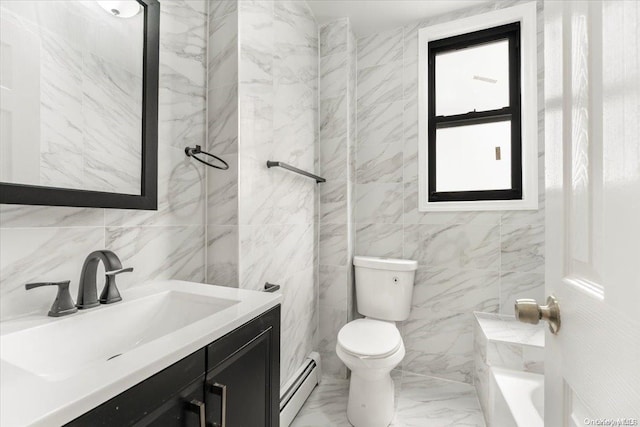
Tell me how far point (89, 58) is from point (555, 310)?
1363 millimetres

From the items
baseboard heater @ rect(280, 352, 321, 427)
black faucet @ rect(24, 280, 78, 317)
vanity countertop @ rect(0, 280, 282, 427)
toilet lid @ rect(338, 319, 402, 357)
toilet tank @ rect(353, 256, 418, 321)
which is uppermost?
black faucet @ rect(24, 280, 78, 317)

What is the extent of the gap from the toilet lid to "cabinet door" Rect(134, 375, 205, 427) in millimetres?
953

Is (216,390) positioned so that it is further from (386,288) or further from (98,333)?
(386,288)

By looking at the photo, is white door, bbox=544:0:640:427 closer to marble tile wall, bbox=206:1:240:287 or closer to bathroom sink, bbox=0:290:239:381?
bathroom sink, bbox=0:290:239:381

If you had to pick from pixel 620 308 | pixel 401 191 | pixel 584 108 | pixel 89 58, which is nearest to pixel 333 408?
pixel 401 191

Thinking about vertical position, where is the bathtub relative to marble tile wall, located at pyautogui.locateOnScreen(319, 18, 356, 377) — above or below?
below

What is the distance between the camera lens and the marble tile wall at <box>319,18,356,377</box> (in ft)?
6.61

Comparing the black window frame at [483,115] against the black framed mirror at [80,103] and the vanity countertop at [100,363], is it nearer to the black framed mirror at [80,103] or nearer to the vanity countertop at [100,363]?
the vanity countertop at [100,363]

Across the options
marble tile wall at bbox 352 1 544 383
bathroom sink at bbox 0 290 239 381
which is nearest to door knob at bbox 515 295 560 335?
bathroom sink at bbox 0 290 239 381

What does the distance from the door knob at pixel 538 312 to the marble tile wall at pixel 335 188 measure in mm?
1485

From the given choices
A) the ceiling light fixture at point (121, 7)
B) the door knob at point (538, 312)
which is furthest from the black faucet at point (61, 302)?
the door knob at point (538, 312)

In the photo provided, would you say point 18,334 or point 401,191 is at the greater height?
point 401,191

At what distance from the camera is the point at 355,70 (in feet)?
7.27

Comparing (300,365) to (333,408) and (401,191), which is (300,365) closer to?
(333,408)
